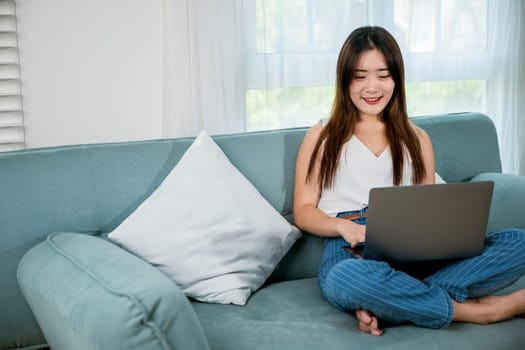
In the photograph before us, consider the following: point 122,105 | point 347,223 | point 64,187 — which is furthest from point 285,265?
point 122,105

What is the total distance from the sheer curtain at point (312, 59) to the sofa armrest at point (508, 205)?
0.98 metres

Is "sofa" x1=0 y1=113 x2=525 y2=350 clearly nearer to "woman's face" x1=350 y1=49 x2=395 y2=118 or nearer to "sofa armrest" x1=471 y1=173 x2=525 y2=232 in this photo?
"sofa armrest" x1=471 y1=173 x2=525 y2=232

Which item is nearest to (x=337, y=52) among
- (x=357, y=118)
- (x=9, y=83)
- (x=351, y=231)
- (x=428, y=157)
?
(x=357, y=118)

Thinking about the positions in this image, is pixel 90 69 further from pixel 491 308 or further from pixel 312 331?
pixel 491 308

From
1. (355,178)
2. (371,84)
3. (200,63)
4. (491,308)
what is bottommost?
(491,308)

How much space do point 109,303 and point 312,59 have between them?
1861 mm

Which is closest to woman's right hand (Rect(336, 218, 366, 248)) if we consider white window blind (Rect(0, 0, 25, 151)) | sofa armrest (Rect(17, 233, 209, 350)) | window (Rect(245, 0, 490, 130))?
sofa armrest (Rect(17, 233, 209, 350))

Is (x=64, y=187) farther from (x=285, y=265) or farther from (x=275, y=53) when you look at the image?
(x=275, y=53)

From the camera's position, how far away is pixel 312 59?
282 cm

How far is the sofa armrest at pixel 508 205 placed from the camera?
209cm

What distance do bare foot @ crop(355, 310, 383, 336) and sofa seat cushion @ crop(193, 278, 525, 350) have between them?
17 millimetres

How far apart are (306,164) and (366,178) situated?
0.20m

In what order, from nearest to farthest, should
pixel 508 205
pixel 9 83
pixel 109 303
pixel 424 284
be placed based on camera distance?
pixel 109 303 → pixel 424 284 → pixel 508 205 → pixel 9 83

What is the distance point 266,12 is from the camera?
8.84 ft
